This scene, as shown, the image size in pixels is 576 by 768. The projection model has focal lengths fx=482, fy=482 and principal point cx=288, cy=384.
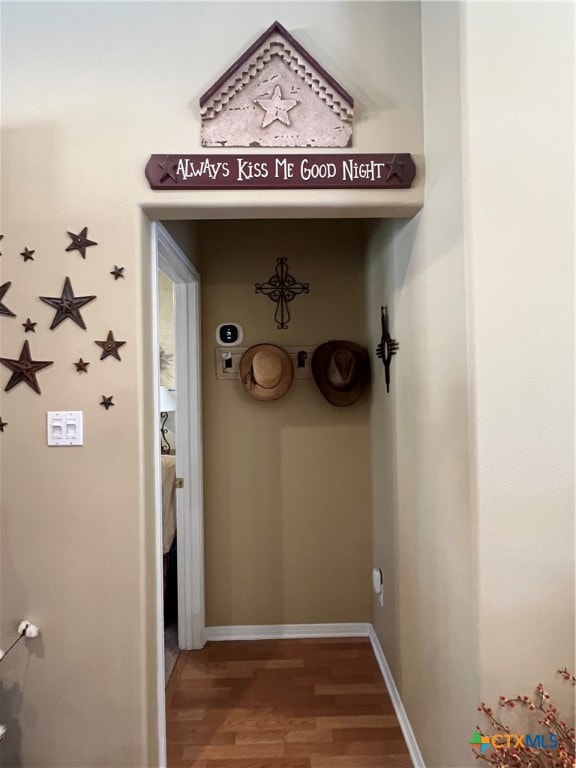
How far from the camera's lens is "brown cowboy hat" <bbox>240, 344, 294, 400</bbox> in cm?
247

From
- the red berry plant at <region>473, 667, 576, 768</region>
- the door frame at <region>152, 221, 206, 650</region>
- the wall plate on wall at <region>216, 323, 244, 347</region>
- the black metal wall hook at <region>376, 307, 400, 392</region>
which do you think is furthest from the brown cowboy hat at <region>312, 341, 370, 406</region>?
the red berry plant at <region>473, 667, 576, 768</region>

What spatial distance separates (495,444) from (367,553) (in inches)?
63.7

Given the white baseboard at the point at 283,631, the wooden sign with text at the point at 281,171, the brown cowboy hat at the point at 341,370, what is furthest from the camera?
the white baseboard at the point at 283,631

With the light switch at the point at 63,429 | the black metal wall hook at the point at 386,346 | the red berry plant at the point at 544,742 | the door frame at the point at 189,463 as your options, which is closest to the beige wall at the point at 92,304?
the light switch at the point at 63,429

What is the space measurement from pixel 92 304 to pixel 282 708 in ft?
6.04

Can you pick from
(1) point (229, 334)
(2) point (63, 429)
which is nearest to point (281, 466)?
(1) point (229, 334)

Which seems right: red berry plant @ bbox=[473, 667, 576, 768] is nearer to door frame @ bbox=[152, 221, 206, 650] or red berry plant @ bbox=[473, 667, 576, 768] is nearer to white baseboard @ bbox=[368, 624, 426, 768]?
white baseboard @ bbox=[368, 624, 426, 768]

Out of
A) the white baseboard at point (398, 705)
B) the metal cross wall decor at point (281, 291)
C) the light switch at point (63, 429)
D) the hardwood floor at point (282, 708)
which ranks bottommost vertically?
the hardwood floor at point (282, 708)

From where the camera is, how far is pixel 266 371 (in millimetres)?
2467

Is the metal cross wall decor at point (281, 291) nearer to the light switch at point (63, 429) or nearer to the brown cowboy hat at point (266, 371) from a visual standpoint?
the brown cowboy hat at point (266, 371)

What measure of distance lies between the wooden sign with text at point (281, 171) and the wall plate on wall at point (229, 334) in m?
1.15

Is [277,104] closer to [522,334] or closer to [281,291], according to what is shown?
[522,334]

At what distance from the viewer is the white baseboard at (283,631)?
263cm

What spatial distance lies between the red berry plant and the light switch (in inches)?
54.1
